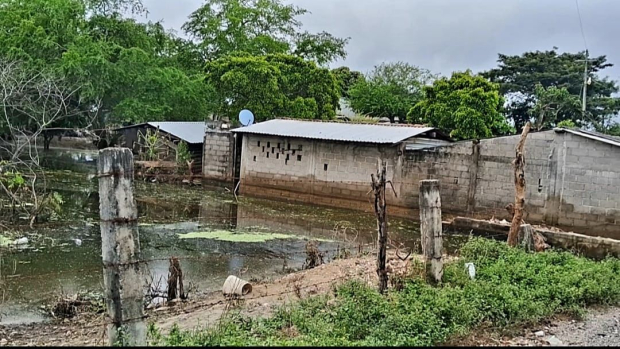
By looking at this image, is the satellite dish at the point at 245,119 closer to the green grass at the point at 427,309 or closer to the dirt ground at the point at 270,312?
the dirt ground at the point at 270,312

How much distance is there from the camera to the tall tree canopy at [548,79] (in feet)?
96.0

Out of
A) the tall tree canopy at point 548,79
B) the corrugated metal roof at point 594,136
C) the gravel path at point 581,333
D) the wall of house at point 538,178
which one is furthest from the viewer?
the tall tree canopy at point 548,79

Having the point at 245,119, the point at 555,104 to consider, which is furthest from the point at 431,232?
the point at 555,104

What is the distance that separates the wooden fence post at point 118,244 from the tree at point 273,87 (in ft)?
71.4

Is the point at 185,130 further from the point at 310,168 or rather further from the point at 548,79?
the point at 548,79

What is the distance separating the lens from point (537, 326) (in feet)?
21.1

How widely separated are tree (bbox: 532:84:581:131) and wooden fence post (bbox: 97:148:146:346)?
20325mm

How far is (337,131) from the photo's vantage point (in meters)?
20.2

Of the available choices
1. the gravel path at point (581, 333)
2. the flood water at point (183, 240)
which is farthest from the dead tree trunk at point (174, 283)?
the gravel path at point (581, 333)

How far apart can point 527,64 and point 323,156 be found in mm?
16403

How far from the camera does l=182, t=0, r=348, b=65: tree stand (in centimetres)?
3388

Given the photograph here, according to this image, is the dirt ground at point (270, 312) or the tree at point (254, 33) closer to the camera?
the dirt ground at point (270, 312)

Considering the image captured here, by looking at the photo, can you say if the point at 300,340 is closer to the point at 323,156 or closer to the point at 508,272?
the point at 508,272

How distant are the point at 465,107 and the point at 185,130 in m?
12.5
